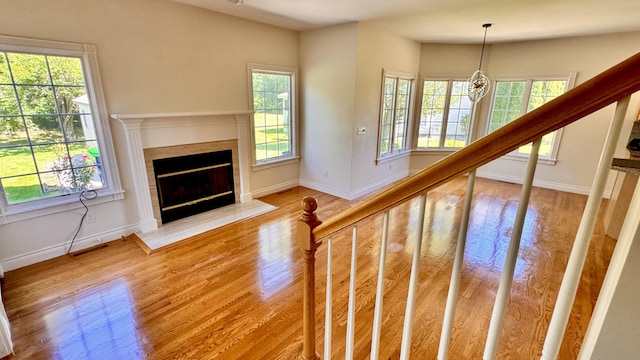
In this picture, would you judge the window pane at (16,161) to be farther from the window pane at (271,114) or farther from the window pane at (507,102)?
the window pane at (507,102)

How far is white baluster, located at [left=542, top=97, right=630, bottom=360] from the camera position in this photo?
0.53 metres

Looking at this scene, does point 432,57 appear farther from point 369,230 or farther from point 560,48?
point 369,230

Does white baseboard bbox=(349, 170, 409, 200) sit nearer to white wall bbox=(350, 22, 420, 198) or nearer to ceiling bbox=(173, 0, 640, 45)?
white wall bbox=(350, 22, 420, 198)

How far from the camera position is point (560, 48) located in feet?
16.6

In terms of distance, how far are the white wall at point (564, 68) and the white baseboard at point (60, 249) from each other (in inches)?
234

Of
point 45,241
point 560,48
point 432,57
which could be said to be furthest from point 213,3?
point 560,48

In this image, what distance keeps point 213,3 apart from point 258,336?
3711 millimetres

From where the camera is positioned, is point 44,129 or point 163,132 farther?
point 163,132

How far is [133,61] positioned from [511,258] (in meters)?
3.93

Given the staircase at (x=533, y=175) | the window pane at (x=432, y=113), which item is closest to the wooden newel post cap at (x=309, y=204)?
the staircase at (x=533, y=175)

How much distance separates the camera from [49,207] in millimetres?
2939

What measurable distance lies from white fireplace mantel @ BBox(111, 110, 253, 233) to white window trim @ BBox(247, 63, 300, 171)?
1.07 feet

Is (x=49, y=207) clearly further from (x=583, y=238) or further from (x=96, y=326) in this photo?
(x=583, y=238)

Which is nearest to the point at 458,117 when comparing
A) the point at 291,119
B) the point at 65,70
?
the point at 291,119
